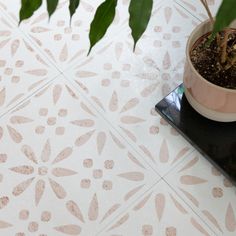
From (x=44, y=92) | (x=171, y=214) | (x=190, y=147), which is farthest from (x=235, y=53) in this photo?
(x=44, y=92)

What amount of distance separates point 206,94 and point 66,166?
0.36 meters

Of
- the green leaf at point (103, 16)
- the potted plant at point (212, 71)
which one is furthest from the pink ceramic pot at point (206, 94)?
the green leaf at point (103, 16)

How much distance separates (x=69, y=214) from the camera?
0.84 metres

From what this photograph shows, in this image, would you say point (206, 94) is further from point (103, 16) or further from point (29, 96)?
point (29, 96)

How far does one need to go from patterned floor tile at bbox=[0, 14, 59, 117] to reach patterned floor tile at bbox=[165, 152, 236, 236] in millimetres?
419

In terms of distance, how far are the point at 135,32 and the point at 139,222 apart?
49cm

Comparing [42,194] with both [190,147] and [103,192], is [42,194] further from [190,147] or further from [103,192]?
[190,147]

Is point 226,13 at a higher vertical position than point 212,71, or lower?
higher

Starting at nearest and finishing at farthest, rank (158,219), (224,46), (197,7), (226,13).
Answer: (226,13) < (224,46) < (158,219) < (197,7)

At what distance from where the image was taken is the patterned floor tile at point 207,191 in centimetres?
82

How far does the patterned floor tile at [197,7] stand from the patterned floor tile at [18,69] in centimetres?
41

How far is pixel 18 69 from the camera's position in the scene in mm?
1011

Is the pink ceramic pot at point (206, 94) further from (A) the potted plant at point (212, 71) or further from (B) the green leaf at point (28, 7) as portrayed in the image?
→ (B) the green leaf at point (28, 7)

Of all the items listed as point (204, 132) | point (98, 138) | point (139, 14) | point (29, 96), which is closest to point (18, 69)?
point (29, 96)
